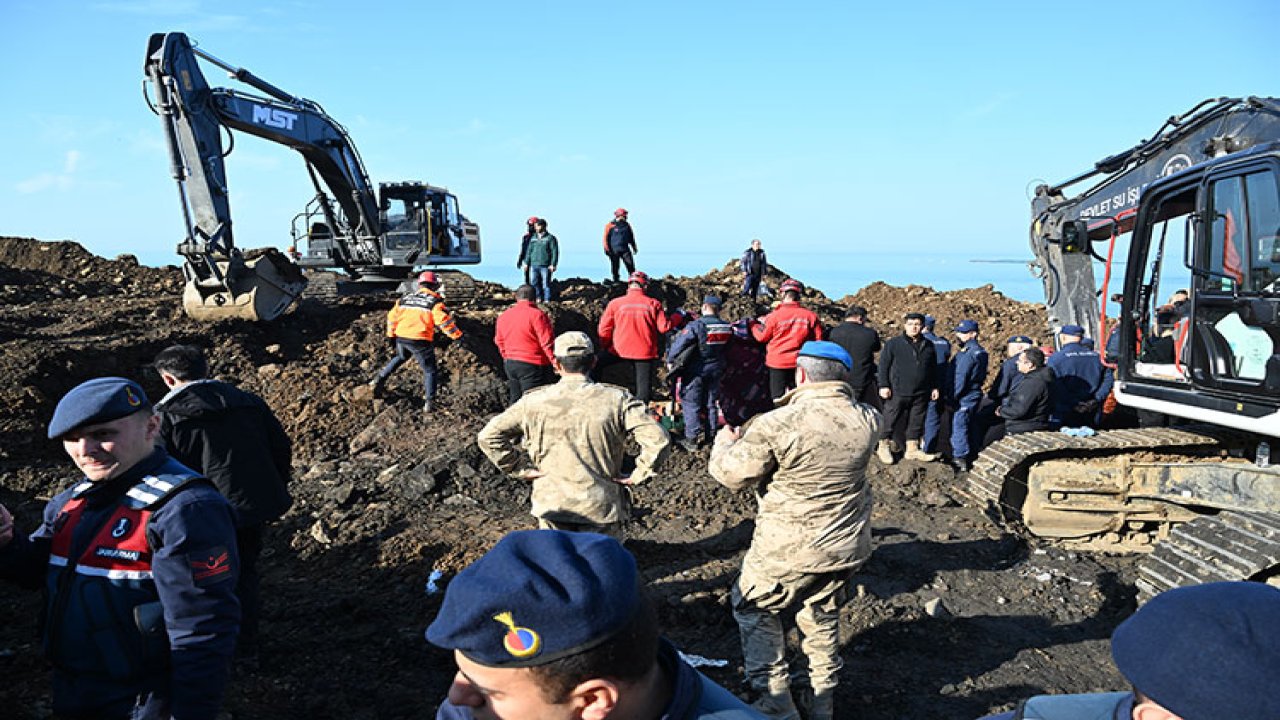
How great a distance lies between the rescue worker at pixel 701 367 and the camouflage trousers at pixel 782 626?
216 inches

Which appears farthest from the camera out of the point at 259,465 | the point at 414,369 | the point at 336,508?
the point at 414,369

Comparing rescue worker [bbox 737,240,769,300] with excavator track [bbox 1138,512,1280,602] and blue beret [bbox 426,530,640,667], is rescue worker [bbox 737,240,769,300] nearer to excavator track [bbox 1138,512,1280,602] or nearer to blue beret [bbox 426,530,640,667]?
excavator track [bbox 1138,512,1280,602]

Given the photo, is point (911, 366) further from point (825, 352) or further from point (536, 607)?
point (536, 607)

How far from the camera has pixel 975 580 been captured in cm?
618

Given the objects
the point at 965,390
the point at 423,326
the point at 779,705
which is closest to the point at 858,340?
the point at 965,390

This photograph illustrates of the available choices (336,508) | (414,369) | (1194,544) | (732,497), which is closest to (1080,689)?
(1194,544)

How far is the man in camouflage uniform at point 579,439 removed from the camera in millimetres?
4375

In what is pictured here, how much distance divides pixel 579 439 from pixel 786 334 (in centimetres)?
572

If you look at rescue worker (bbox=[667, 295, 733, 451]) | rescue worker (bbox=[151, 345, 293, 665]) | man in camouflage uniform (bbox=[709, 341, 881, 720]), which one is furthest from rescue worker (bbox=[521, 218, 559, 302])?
man in camouflage uniform (bbox=[709, 341, 881, 720])

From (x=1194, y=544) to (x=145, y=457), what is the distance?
18.3 feet

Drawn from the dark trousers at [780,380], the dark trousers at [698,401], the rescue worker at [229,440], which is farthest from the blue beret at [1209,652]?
the dark trousers at [780,380]

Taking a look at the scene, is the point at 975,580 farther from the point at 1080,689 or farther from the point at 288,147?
the point at 288,147

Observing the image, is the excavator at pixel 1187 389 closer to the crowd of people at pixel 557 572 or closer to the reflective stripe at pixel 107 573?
the crowd of people at pixel 557 572

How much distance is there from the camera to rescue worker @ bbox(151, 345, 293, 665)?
424cm
